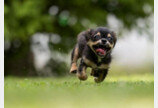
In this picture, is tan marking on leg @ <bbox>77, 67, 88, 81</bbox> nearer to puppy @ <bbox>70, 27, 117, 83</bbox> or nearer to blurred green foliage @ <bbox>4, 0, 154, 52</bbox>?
puppy @ <bbox>70, 27, 117, 83</bbox>

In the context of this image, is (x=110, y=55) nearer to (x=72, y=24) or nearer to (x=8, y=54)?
(x=72, y=24)

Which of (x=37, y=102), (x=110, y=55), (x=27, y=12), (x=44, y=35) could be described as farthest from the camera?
(x=44, y=35)

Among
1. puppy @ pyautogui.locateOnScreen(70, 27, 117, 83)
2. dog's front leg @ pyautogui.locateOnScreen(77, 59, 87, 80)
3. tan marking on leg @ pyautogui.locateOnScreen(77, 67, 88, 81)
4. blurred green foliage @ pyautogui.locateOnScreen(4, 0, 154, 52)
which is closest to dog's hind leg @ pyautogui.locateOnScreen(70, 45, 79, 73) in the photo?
puppy @ pyautogui.locateOnScreen(70, 27, 117, 83)

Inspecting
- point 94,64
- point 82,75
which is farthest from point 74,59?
point 82,75

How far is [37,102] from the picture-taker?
5832 millimetres

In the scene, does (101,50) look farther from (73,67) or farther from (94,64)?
(73,67)

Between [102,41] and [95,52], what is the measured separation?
0.79 ft

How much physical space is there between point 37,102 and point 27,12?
8.93 metres

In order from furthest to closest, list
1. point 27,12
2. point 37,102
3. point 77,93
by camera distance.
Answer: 1. point 27,12
2. point 77,93
3. point 37,102

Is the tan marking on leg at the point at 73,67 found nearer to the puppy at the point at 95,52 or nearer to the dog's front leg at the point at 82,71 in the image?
the puppy at the point at 95,52

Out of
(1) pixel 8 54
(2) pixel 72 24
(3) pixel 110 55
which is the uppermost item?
(3) pixel 110 55

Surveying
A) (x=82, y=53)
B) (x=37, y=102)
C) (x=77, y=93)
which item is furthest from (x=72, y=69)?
(x=37, y=102)

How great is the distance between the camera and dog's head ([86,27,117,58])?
21.4 feet

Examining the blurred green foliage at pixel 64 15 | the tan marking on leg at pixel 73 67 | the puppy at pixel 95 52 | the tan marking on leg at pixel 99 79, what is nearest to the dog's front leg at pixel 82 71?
the puppy at pixel 95 52
